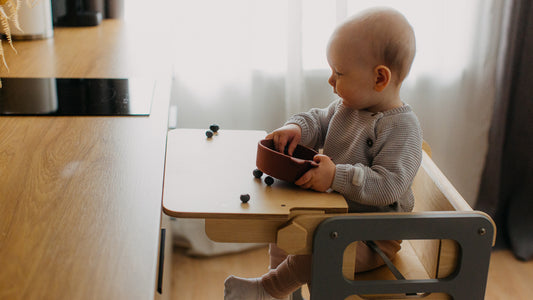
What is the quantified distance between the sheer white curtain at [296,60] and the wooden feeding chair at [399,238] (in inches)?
41.7

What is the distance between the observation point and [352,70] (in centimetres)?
116

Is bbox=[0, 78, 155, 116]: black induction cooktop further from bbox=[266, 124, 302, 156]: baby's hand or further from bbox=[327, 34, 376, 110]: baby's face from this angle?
bbox=[327, 34, 376, 110]: baby's face

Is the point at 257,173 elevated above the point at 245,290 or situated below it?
above

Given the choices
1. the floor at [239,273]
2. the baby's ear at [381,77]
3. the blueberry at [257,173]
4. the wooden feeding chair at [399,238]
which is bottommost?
the floor at [239,273]

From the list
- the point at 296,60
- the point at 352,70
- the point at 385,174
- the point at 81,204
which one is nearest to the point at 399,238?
the point at 385,174

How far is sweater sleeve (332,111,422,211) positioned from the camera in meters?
1.08

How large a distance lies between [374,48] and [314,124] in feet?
0.93

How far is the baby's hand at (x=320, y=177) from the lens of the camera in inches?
42.0

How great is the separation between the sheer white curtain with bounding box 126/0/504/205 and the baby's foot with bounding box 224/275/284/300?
984 mm

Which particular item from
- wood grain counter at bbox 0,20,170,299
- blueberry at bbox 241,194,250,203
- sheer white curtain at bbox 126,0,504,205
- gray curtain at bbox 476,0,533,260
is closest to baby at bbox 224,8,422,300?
blueberry at bbox 241,194,250,203

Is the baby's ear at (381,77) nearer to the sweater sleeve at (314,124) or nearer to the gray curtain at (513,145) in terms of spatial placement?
the sweater sleeve at (314,124)

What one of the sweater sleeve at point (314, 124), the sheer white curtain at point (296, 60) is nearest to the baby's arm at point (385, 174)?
the sweater sleeve at point (314, 124)

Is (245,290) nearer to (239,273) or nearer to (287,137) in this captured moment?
(287,137)

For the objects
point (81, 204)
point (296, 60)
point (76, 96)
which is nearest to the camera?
point (81, 204)
